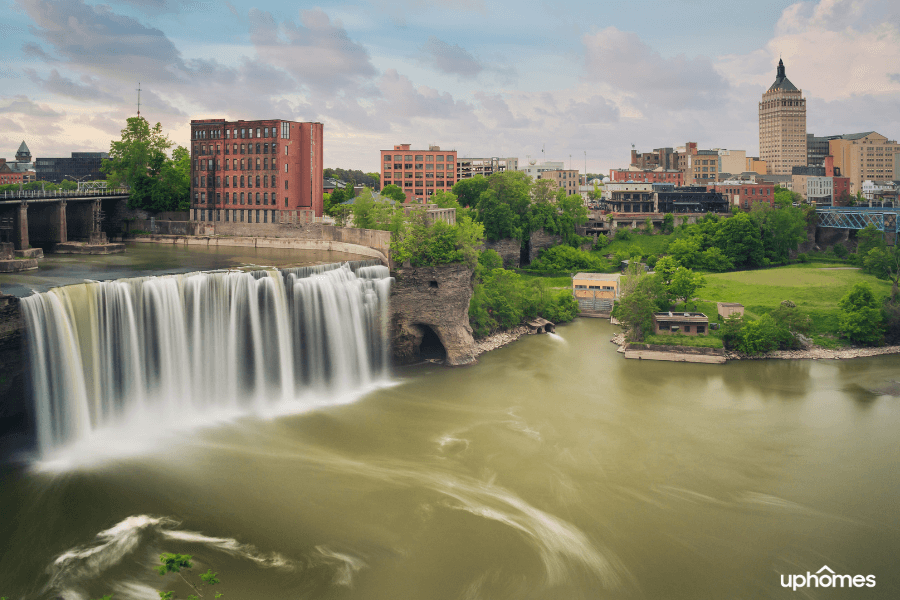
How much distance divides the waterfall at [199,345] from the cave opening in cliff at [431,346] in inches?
194

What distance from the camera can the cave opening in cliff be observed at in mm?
54362

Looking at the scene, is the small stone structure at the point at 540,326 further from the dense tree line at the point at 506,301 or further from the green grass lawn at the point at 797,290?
the green grass lawn at the point at 797,290

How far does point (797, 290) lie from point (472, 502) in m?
57.8

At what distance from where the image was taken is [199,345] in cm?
3894

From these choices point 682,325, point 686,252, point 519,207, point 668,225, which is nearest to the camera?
point 682,325

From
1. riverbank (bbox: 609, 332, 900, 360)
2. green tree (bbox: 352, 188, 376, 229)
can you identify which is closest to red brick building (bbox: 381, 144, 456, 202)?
A: green tree (bbox: 352, 188, 376, 229)

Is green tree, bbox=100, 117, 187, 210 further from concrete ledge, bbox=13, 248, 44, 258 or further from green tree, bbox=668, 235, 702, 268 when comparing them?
green tree, bbox=668, 235, 702, 268

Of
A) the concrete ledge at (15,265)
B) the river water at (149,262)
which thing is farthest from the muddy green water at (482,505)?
the concrete ledge at (15,265)

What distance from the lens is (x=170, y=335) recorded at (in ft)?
124

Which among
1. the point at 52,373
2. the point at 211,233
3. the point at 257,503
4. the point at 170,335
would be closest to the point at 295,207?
the point at 211,233

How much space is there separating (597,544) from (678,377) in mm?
27465

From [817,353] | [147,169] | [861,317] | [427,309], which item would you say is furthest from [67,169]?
[861,317]

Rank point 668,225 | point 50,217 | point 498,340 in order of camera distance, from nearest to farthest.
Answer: point 498,340
point 50,217
point 668,225

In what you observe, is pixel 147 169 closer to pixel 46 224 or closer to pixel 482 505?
pixel 46 224
